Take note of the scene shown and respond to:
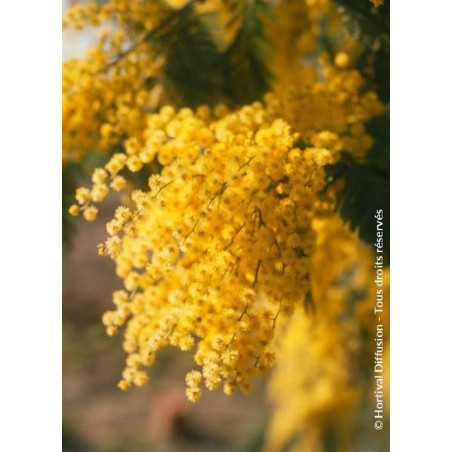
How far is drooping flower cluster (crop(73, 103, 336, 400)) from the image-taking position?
148cm

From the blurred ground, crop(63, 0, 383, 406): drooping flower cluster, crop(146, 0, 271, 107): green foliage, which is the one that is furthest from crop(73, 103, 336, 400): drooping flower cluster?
the blurred ground

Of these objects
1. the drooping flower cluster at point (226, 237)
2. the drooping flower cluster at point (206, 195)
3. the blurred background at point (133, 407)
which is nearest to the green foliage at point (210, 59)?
the drooping flower cluster at point (206, 195)

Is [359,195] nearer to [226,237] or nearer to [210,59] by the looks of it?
[226,237]

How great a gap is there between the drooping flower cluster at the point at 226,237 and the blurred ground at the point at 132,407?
400 centimetres

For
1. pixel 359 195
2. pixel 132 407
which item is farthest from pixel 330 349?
pixel 132 407

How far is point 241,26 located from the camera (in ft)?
6.61

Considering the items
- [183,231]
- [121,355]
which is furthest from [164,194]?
[121,355]

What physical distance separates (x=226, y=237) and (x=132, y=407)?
239 inches

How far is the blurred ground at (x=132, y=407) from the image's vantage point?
6.57 meters

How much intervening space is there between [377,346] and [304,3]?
1.25 meters

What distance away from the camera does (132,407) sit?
7152 millimetres

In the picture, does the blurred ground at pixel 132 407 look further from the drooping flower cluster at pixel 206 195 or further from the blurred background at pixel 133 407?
the drooping flower cluster at pixel 206 195

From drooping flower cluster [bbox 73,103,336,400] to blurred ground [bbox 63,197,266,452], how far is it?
158 inches
